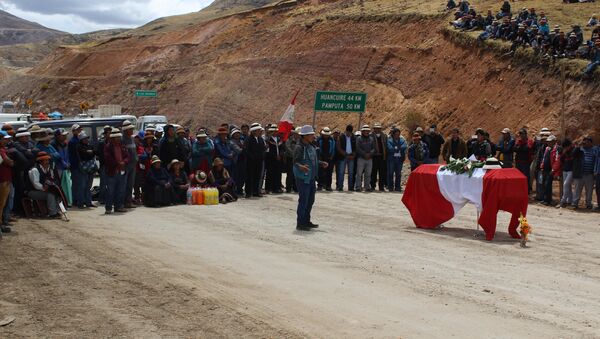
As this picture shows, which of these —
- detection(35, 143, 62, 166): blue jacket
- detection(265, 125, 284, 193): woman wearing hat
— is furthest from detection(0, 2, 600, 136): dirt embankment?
detection(35, 143, 62, 166): blue jacket

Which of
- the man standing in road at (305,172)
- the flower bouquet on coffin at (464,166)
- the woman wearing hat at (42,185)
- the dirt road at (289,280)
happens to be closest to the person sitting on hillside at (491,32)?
the dirt road at (289,280)

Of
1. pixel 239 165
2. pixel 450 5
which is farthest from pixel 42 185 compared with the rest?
pixel 450 5

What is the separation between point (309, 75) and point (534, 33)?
19213 millimetres

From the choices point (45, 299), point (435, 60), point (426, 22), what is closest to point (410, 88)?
point (435, 60)

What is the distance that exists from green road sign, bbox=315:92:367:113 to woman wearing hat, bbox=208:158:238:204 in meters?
9.31

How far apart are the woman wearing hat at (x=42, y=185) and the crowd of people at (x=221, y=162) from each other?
0.06 feet

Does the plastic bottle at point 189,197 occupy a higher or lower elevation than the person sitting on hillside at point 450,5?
lower

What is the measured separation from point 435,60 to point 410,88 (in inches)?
75.1

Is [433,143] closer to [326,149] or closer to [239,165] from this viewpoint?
[326,149]

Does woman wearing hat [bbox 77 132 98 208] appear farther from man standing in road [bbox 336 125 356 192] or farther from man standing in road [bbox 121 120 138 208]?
man standing in road [bbox 336 125 356 192]

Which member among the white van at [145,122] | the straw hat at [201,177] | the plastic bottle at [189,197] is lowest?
the plastic bottle at [189,197]

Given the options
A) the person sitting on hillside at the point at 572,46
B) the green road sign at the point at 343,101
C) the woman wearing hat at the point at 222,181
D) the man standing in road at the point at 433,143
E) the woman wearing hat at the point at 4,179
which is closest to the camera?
the woman wearing hat at the point at 4,179

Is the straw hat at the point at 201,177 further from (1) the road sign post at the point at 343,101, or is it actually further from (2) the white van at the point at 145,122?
(2) the white van at the point at 145,122

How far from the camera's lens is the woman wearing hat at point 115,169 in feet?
54.4
